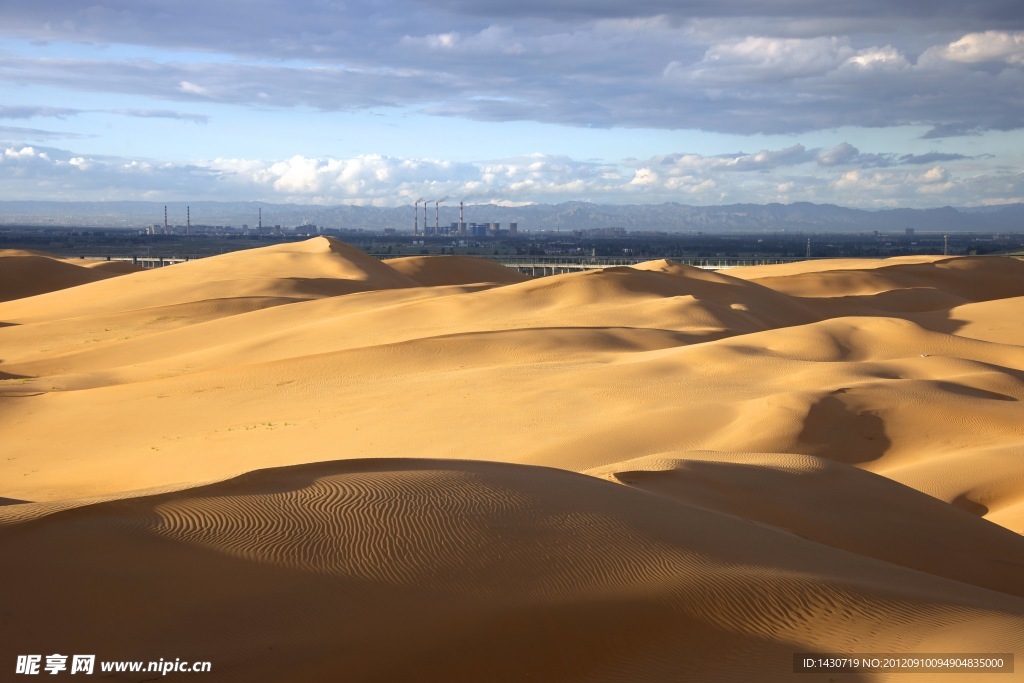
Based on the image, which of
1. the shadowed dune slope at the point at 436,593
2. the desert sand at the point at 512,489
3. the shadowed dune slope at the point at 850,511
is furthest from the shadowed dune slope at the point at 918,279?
the shadowed dune slope at the point at 436,593

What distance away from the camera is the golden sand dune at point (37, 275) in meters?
56.5

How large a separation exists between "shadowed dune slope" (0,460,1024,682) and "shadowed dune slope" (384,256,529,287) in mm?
47797

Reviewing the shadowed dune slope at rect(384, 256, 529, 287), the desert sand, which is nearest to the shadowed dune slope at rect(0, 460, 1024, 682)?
the desert sand

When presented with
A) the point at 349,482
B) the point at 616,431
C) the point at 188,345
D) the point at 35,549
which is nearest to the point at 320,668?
the point at 35,549

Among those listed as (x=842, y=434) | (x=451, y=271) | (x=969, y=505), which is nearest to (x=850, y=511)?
(x=969, y=505)

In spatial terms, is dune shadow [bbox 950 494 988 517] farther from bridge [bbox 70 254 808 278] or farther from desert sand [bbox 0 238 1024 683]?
bridge [bbox 70 254 808 278]

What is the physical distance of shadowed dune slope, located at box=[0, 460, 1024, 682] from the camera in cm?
583

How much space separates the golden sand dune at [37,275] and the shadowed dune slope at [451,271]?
1693 centimetres

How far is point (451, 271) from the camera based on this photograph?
58969mm

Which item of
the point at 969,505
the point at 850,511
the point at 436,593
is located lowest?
the point at 969,505

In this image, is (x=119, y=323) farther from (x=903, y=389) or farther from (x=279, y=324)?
(x=903, y=389)

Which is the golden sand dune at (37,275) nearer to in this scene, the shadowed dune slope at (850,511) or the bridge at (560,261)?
the bridge at (560,261)

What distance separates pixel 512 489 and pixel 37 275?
56983 millimetres

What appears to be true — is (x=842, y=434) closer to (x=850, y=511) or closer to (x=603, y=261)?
(x=850, y=511)
